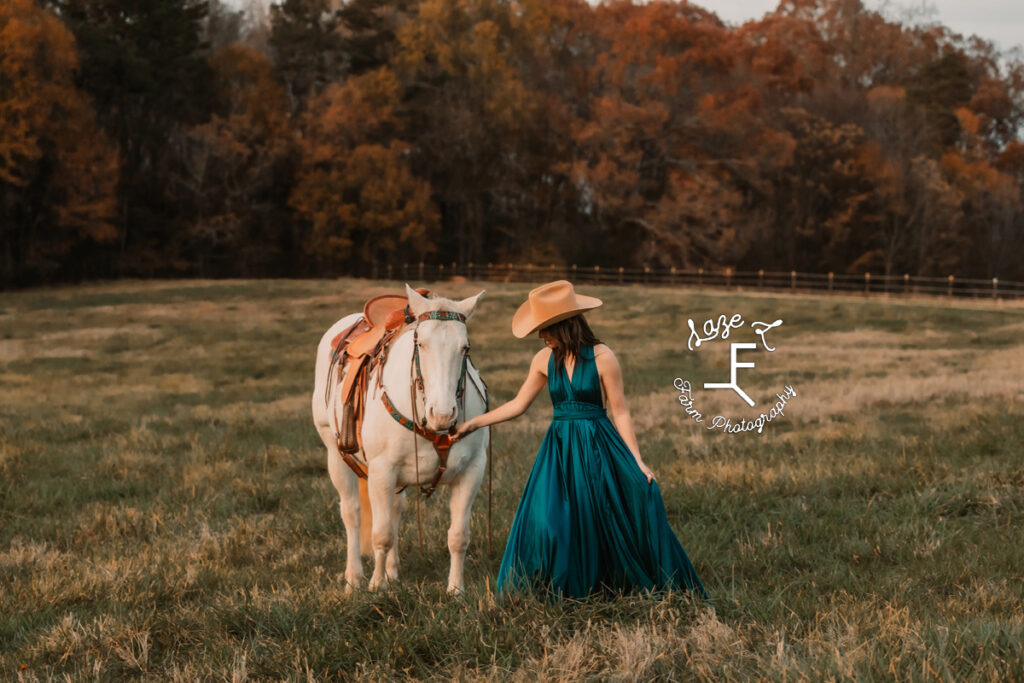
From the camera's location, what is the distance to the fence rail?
47406 mm

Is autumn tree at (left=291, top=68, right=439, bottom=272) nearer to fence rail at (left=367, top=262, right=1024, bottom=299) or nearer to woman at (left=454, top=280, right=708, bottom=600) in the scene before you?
fence rail at (left=367, top=262, right=1024, bottom=299)

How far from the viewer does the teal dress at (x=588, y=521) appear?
520 centimetres

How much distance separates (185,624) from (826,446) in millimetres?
7379

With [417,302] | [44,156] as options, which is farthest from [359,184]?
[417,302]

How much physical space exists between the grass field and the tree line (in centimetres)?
3324

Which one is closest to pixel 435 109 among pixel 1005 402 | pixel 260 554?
pixel 1005 402

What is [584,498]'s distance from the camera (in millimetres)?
5234

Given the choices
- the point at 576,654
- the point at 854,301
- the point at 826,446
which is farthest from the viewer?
the point at 854,301

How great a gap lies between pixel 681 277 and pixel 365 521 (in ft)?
144

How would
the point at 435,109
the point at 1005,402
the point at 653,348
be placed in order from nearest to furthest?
the point at 1005,402
the point at 653,348
the point at 435,109

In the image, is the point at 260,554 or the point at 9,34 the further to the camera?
the point at 9,34

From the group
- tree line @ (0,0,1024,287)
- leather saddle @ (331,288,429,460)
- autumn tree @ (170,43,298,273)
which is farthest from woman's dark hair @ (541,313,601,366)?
autumn tree @ (170,43,298,273)

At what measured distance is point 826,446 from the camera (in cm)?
1072

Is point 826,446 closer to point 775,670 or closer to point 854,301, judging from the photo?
point 775,670
